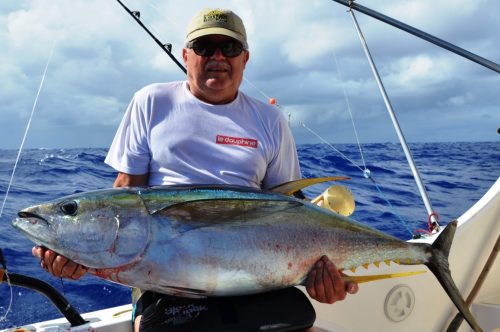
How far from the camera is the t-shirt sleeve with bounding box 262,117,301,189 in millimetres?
2152

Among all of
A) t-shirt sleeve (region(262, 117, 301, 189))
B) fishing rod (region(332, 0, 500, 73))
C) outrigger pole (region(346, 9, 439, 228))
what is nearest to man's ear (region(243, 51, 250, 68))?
t-shirt sleeve (region(262, 117, 301, 189))

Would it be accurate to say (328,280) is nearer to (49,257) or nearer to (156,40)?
(49,257)

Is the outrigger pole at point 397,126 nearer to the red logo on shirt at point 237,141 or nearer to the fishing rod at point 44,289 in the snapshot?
the red logo on shirt at point 237,141

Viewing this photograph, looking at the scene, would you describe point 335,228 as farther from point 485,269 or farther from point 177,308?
point 485,269

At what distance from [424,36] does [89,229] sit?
2531 millimetres

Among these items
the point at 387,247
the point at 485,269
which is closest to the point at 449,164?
the point at 485,269

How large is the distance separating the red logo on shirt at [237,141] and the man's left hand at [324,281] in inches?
25.3

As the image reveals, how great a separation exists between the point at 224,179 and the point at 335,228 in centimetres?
53

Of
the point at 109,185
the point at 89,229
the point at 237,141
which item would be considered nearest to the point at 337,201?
the point at 237,141

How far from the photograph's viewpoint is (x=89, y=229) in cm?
142

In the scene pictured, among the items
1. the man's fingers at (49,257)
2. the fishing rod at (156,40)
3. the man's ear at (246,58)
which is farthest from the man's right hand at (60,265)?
the fishing rod at (156,40)

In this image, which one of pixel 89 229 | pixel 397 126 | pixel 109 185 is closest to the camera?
pixel 89 229

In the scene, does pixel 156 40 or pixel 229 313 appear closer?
pixel 229 313

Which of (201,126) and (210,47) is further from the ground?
(210,47)
